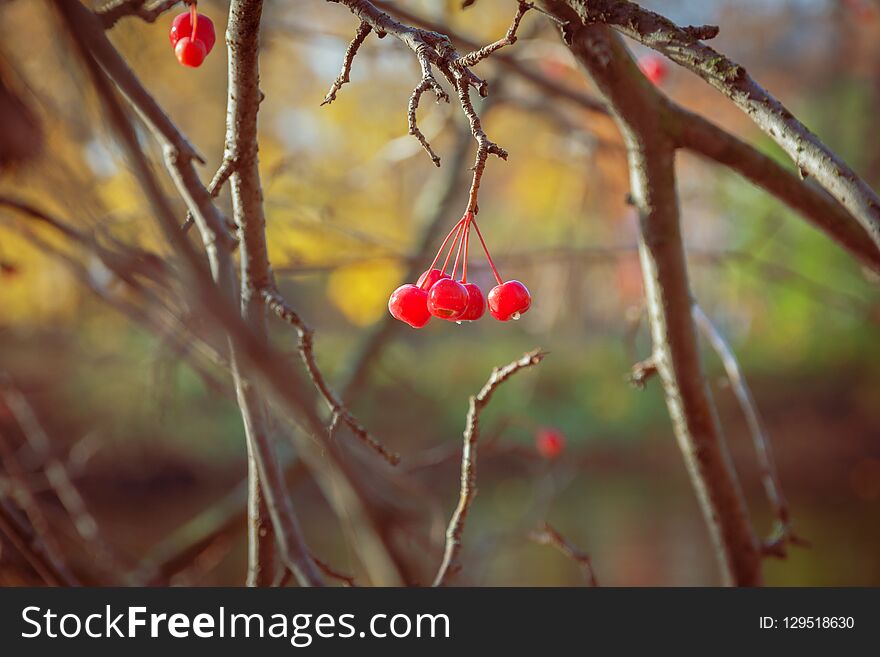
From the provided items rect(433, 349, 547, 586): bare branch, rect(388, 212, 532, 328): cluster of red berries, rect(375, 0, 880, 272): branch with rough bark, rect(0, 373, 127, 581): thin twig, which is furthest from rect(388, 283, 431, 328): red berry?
rect(0, 373, 127, 581): thin twig

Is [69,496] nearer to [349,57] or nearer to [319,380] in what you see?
[319,380]

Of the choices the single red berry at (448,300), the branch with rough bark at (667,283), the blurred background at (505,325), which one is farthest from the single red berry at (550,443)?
the single red berry at (448,300)

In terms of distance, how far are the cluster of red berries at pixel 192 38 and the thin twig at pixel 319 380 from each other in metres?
0.32

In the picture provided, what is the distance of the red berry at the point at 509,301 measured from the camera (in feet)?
3.22

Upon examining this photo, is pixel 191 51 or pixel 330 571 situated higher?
pixel 191 51

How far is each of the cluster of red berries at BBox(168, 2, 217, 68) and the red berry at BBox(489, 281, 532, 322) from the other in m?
0.46

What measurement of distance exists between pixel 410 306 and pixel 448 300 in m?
0.06

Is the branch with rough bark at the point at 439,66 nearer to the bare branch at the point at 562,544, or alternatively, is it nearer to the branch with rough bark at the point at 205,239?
the branch with rough bark at the point at 205,239

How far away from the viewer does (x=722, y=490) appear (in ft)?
4.69

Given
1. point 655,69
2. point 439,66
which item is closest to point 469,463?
point 439,66

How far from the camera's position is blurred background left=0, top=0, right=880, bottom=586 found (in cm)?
277

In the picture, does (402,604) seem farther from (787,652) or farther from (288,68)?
(288,68)

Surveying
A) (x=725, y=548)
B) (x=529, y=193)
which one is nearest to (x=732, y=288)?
(x=529, y=193)

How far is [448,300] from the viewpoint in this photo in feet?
3.02
